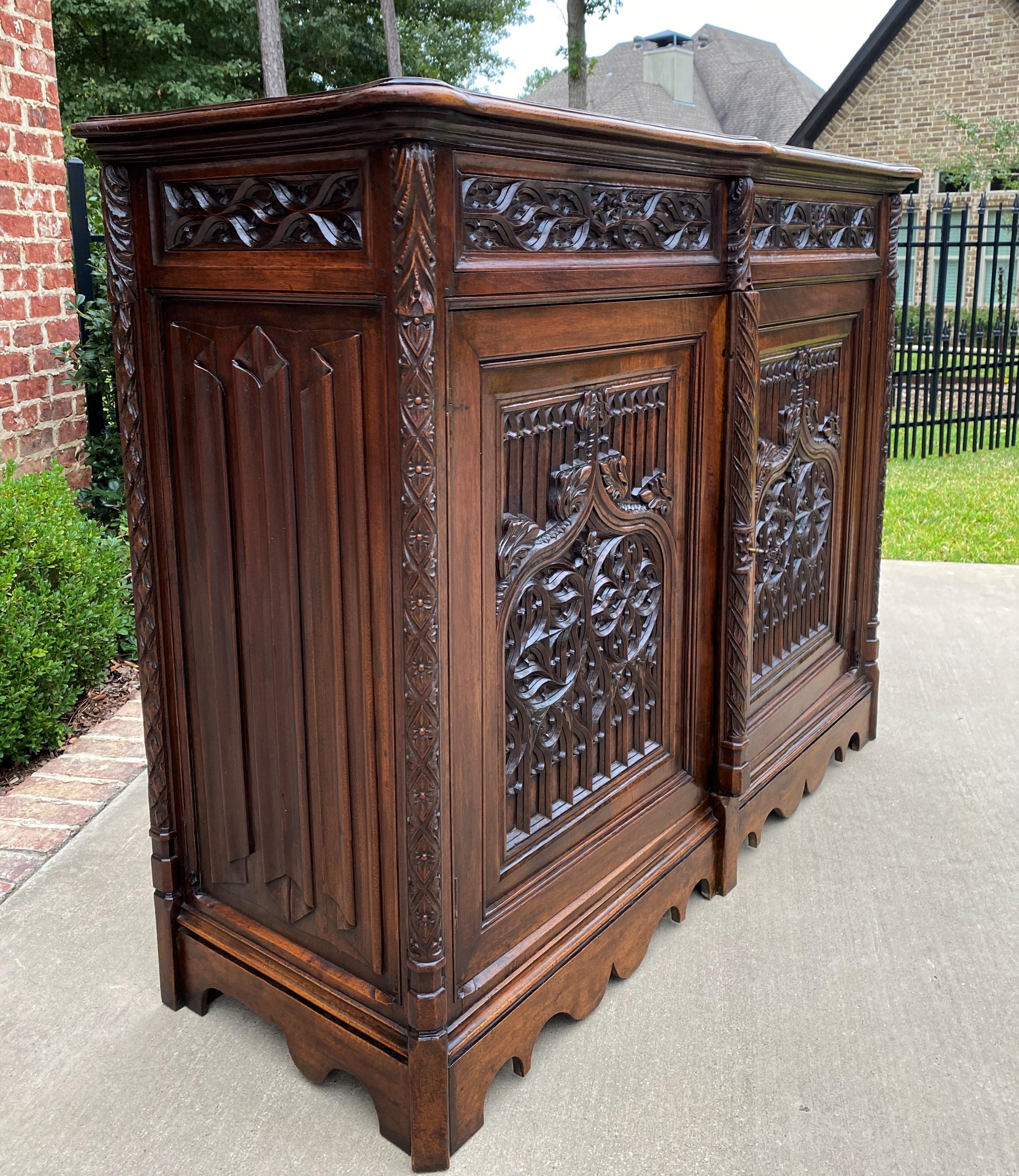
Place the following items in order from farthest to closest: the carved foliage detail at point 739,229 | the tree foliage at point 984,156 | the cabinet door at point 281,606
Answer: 1. the tree foliage at point 984,156
2. the carved foliage detail at point 739,229
3. the cabinet door at point 281,606

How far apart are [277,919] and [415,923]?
0.46 m

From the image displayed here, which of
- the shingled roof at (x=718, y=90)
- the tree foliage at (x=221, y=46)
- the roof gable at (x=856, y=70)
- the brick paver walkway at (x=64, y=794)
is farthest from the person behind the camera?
the shingled roof at (x=718, y=90)

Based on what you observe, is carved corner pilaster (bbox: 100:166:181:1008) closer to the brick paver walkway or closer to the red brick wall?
the brick paver walkway

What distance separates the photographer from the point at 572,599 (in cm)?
214

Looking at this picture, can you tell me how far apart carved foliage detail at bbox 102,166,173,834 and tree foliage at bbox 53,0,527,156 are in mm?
16777

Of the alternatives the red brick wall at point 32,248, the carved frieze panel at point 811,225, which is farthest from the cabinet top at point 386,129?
the red brick wall at point 32,248

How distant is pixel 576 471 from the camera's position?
207cm

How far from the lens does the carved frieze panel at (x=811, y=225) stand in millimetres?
2549

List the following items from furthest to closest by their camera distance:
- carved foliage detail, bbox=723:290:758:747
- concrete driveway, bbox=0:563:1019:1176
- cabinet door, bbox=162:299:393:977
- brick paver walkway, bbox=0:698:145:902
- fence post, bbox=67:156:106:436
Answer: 1. fence post, bbox=67:156:106:436
2. brick paver walkway, bbox=0:698:145:902
3. carved foliage detail, bbox=723:290:758:747
4. concrete driveway, bbox=0:563:1019:1176
5. cabinet door, bbox=162:299:393:977

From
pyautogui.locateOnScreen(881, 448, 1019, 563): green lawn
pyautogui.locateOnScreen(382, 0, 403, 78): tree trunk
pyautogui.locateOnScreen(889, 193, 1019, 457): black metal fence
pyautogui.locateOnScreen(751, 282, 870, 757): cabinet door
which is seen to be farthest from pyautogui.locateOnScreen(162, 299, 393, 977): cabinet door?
pyautogui.locateOnScreen(382, 0, 403, 78): tree trunk

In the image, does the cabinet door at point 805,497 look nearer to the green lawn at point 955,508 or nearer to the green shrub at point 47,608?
the green shrub at point 47,608

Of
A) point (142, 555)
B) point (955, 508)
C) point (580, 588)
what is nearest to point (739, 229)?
point (580, 588)

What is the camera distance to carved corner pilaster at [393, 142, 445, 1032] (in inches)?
60.1

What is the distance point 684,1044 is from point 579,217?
1.65 m
